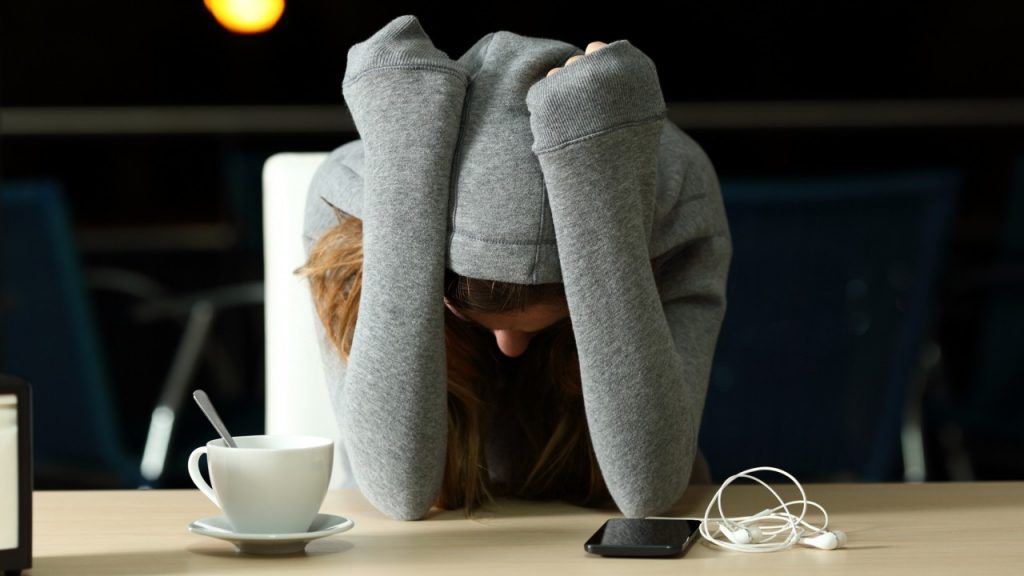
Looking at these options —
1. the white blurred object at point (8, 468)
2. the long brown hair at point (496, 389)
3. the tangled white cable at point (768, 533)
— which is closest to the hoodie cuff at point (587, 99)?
the long brown hair at point (496, 389)

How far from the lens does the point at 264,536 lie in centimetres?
75

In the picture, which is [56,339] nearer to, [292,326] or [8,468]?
[292,326]

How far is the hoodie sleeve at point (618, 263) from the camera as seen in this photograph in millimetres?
917

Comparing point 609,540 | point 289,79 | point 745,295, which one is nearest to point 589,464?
point 609,540

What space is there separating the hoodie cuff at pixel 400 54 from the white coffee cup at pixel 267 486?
0.35 meters

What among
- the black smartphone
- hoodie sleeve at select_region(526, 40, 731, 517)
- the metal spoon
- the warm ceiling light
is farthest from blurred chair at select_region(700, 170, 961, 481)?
the warm ceiling light

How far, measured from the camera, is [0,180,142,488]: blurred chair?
1817 millimetres

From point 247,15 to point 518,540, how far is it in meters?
3.14

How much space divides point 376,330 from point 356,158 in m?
0.22

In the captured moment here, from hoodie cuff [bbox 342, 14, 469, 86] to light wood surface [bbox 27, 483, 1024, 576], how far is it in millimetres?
356

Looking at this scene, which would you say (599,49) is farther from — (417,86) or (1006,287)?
(1006,287)

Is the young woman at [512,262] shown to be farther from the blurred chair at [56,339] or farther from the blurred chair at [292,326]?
the blurred chair at [56,339]

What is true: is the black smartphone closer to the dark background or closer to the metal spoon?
the metal spoon

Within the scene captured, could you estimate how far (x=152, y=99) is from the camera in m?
3.64
